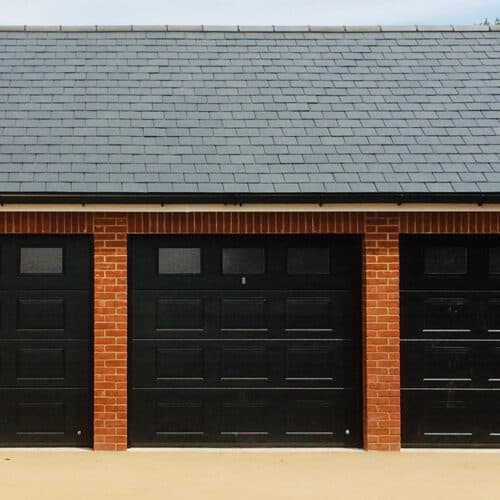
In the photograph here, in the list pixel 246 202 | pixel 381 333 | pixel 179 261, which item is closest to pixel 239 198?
pixel 246 202

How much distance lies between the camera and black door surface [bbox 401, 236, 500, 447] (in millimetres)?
11883

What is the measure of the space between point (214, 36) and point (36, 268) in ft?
17.6

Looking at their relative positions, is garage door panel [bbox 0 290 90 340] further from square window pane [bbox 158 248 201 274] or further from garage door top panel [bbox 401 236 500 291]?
garage door top panel [bbox 401 236 500 291]

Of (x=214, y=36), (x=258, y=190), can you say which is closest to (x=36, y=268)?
(x=258, y=190)

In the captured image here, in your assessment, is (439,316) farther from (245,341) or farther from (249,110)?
(249,110)

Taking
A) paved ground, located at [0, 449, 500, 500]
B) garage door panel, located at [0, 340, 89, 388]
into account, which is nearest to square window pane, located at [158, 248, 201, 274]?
garage door panel, located at [0, 340, 89, 388]

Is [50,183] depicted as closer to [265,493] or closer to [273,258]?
[273,258]

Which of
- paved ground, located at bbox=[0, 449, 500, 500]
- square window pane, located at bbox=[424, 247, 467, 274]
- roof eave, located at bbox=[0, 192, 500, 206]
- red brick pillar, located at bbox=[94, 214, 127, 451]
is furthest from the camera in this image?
square window pane, located at bbox=[424, 247, 467, 274]

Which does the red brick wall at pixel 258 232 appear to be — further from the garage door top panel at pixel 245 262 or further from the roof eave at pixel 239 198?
the roof eave at pixel 239 198

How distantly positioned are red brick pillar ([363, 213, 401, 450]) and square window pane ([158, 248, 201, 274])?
1.93 m

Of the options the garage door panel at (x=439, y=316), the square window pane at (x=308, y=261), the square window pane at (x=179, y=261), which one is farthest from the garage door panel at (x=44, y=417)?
the garage door panel at (x=439, y=316)

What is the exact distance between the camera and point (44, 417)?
38.6ft

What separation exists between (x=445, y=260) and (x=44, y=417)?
194 inches

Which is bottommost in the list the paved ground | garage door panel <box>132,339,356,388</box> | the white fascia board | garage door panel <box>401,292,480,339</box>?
the paved ground
